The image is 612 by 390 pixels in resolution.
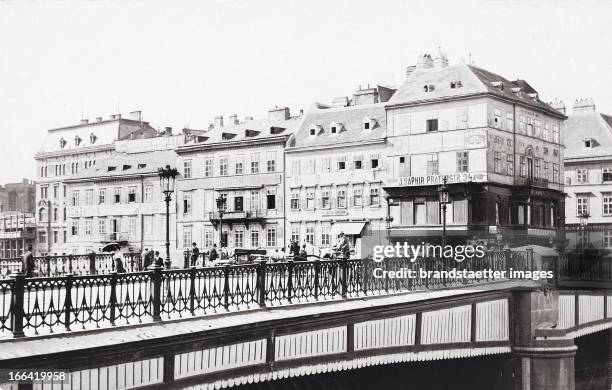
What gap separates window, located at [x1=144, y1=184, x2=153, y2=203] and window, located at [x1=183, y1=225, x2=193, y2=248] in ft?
13.2

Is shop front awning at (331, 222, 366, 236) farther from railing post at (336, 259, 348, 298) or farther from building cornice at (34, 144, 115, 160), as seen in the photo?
railing post at (336, 259, 348, 298)

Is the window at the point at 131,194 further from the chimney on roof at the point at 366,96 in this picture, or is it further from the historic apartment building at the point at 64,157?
the chimney on roof at the point at 366,96

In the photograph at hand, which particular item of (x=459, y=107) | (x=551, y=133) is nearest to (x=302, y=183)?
(x=459, y=107)

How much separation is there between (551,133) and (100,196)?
3679 centimetres

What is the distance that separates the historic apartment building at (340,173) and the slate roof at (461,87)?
9.94 feet

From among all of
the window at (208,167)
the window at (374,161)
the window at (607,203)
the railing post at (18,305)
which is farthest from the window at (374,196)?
the railing post at (18,305)

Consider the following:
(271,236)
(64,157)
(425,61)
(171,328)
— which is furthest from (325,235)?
(171,328)

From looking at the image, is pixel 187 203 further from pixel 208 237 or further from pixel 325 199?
pixel 325 199

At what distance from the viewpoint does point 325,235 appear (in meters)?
56.2

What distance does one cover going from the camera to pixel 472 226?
48.0 m

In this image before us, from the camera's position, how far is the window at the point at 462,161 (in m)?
49.7

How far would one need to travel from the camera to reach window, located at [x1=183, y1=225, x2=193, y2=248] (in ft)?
208

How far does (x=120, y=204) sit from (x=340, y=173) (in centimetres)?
2146

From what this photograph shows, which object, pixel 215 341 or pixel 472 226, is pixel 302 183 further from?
pixel 215 341
